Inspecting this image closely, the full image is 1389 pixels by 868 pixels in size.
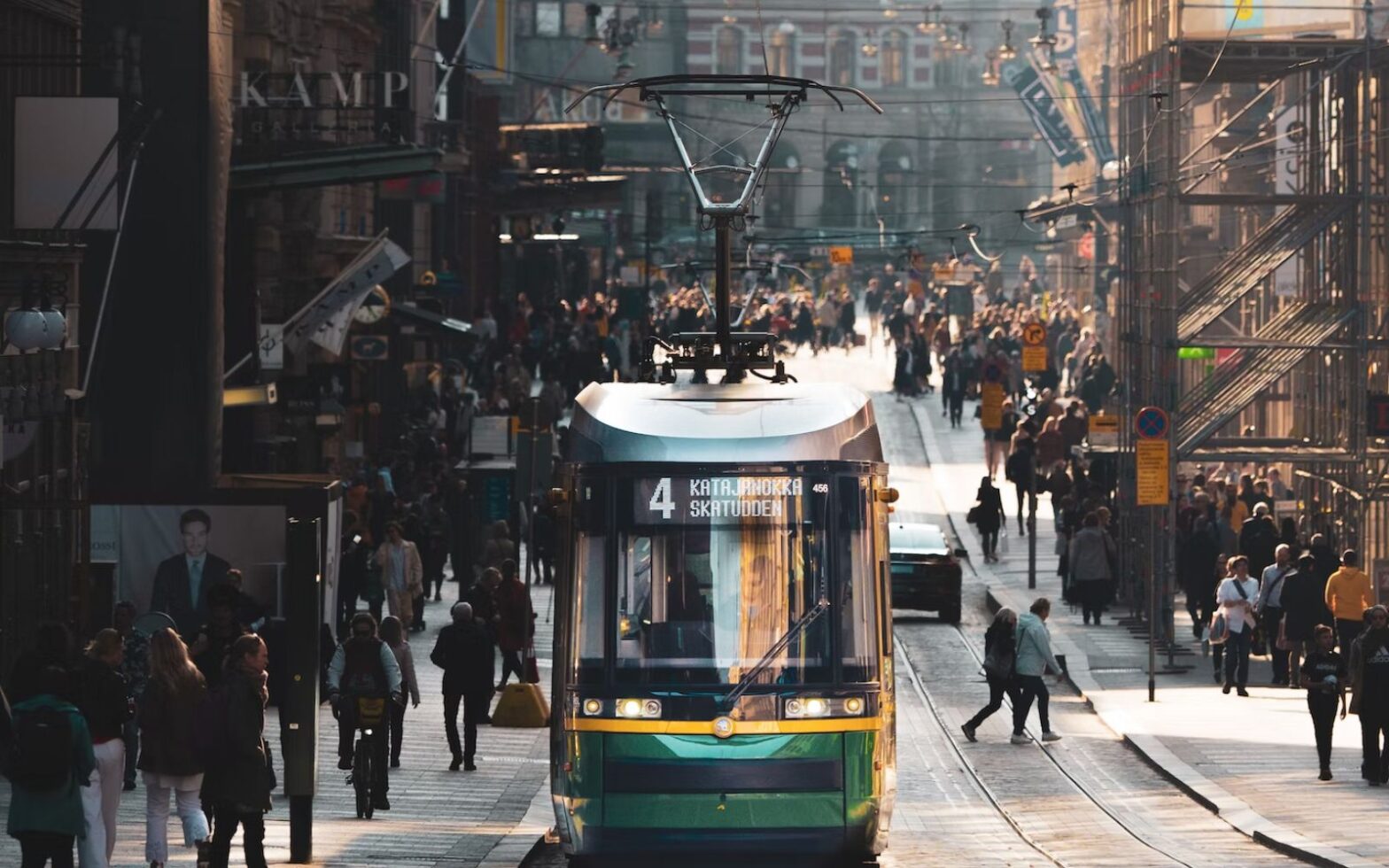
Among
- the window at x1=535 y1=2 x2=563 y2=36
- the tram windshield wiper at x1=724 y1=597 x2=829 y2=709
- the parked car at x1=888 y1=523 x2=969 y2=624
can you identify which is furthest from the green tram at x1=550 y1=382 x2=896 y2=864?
the window at x1=535 y1=2 x2=563 y2=36

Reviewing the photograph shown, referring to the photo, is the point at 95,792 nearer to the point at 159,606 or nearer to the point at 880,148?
the point at 159,606

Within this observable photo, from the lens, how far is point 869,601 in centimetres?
1538

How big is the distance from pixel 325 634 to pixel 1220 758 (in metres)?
7.71

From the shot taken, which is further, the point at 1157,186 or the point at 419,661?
the point at 1157,186

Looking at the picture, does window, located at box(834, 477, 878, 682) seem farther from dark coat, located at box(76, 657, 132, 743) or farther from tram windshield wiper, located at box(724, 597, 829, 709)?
dark coat, located at box(76, 657, 132, 743)

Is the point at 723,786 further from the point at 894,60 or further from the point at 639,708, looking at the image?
the point at 894,60

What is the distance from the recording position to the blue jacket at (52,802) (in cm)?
1388

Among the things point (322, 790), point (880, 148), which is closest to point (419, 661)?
point (322, 790)

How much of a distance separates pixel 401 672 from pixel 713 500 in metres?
5.89

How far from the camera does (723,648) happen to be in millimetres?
15117

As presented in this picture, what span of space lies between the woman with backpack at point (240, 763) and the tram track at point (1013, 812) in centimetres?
555

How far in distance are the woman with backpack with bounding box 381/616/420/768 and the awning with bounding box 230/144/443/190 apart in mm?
12548

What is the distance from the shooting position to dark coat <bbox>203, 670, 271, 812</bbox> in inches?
590

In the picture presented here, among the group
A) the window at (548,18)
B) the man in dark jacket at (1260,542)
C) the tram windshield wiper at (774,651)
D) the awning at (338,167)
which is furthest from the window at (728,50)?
the tram windshield wiper at (774,651)
